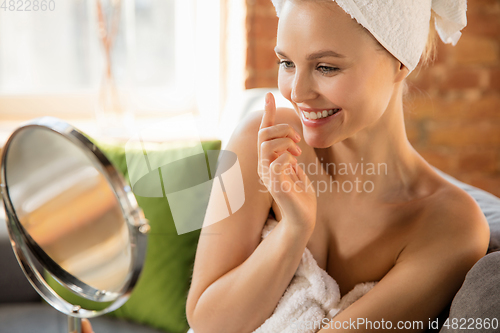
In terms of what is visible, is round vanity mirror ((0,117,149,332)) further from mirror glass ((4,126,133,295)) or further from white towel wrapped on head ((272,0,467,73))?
white towel wrapped on head ((272,0,467,73))

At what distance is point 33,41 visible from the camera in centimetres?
176

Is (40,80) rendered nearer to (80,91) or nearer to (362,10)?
(80,91)

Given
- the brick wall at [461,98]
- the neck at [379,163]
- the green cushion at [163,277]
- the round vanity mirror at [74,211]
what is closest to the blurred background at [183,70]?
the brick wall at [461,98]

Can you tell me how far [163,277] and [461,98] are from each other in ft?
4.22

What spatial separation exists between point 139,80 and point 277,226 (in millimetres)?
1377

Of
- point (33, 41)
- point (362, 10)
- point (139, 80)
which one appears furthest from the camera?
point (139, 80)

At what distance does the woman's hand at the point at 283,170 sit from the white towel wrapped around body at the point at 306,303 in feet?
0.29

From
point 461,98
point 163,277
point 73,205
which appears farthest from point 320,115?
point 461,98

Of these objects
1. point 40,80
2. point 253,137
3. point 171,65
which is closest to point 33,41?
point 40,80

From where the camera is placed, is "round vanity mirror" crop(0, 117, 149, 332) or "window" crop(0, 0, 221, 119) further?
"window" crop(0, 0, 221, 119)

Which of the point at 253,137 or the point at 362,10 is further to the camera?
the point at 253,137

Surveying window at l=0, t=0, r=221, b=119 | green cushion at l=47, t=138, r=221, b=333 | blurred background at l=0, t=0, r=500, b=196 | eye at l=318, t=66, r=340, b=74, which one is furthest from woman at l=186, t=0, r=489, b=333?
window at l=0, t=0, r=221, b=119

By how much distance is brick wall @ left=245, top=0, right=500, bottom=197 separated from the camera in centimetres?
155

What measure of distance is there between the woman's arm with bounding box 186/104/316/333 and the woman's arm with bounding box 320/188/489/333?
0.12 m
